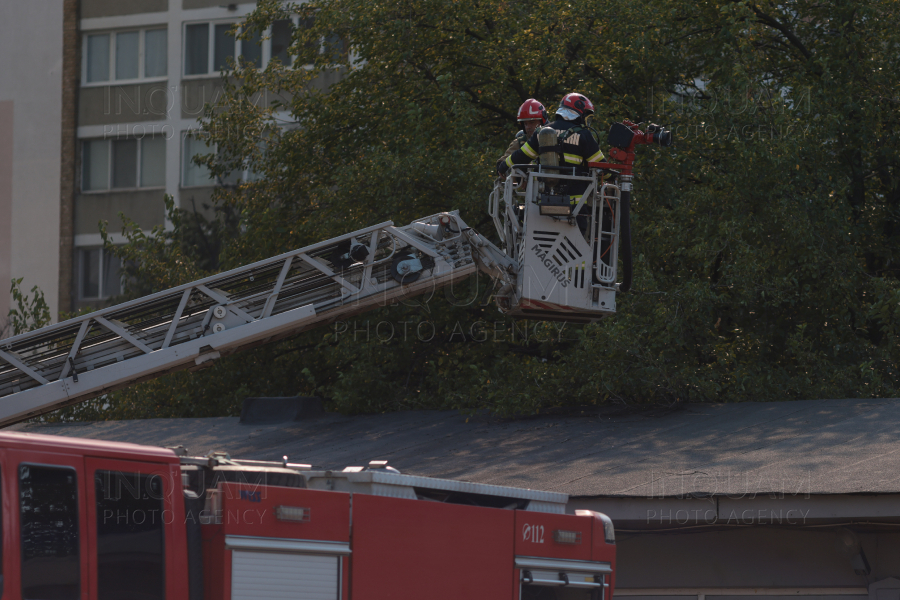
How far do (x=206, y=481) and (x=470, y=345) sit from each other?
27.6 feet

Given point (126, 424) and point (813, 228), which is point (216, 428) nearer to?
point (126, 424)

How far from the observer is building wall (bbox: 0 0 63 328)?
26859 mm

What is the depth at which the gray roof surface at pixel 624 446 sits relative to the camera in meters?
7.53

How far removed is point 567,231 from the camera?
308 inches

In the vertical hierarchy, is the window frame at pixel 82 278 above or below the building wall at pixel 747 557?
above

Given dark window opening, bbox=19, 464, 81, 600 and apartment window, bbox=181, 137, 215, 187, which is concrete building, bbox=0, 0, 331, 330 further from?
dark window opening, bbox=19, 464, 81, 600

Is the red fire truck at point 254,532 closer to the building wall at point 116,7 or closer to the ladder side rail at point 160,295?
the ladder side rail at point 160,295

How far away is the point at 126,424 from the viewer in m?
13.1

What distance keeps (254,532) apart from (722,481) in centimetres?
391

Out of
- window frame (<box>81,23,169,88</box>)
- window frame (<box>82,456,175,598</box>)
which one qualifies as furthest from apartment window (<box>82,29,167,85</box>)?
A: window frame (<box>82,456,175,598</box>)

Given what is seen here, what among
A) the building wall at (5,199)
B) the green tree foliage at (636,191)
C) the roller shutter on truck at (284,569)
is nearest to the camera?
the roller shutter on truck at (284,569)

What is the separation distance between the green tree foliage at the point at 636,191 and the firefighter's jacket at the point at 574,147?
297 centimetres

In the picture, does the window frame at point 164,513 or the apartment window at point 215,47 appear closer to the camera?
the window frame at point 164,513

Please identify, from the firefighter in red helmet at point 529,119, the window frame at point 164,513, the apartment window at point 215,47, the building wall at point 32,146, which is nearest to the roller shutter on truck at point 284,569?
the window frame at point 164,513
